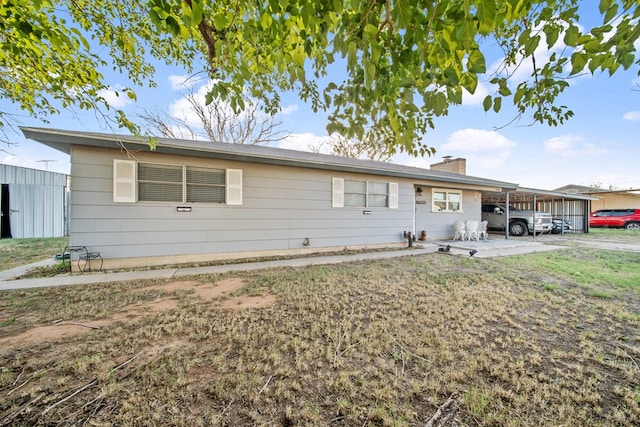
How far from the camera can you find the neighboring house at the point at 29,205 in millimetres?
9281

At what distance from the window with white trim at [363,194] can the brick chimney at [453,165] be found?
744 cm

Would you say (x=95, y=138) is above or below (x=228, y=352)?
above

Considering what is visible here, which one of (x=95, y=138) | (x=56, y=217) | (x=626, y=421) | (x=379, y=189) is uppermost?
(x=95, y=138)

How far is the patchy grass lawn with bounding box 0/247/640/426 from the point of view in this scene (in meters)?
1.60

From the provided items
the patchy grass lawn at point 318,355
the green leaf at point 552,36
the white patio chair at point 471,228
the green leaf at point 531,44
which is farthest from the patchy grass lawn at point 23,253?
the white patio chair at point 471,228

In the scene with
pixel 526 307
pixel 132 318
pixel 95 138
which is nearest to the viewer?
pixel 132 318

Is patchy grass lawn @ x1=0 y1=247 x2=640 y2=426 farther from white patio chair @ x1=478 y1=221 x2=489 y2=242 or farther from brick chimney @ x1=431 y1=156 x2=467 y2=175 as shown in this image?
brick chimney @ x1=431 y1=156 x2=467 y2=175

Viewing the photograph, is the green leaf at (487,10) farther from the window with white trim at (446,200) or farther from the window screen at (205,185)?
the window with white trim at (446,200)

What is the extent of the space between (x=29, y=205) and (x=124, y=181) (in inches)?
324

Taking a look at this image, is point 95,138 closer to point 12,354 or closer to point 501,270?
point 12,354


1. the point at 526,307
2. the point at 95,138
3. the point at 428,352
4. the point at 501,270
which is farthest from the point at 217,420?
A: the point at 501,270

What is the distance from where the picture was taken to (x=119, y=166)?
5312 millimetres

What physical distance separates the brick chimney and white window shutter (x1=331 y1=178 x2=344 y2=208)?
943cm

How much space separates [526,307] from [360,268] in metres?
2.93
